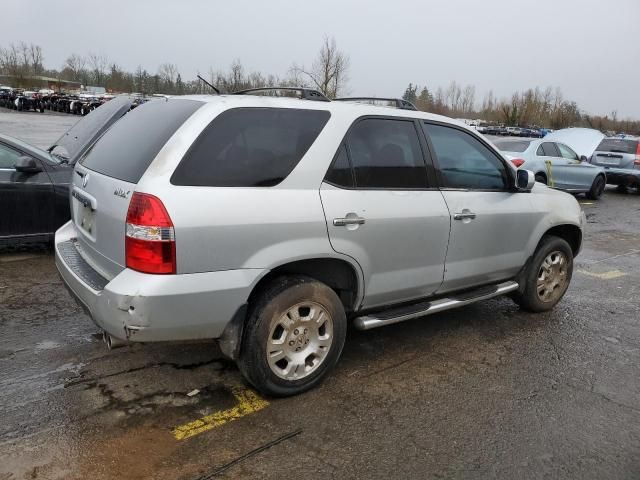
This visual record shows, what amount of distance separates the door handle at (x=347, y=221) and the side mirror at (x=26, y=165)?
4110mm

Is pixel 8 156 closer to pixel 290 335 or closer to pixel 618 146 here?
pixel 290 335

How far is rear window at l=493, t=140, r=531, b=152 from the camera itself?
1239cm

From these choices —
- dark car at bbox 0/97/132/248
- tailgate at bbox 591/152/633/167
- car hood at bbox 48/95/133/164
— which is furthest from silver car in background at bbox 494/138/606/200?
dark car at bbox 0/97/132/248

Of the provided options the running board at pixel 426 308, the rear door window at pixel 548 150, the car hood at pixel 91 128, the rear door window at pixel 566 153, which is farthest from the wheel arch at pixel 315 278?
the rear door window at pixel 566 153

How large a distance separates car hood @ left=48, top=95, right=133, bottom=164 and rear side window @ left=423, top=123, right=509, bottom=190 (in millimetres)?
4024

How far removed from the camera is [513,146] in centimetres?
1259

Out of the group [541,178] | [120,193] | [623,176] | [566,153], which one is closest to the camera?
[120,193]

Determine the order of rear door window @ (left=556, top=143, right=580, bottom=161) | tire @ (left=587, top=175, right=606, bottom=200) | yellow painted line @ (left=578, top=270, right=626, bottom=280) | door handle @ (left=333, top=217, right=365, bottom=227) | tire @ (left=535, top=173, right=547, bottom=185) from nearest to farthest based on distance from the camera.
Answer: door handle @ (left=333, top=217, right=365, bottom=227)
yellow painted line @ (left=578, top=270, right=626, bottom=280)
tire @ (left=535, top=173, right=547, bottom=185)
rear door window @ (left=556, top=143, right=580, bottom=161)
tire @ (left=587, top=175, right=606, bottom=200)

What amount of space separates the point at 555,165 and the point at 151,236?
1224 centimetres

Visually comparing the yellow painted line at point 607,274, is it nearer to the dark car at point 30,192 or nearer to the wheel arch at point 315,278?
the wheel arch at point 315,278

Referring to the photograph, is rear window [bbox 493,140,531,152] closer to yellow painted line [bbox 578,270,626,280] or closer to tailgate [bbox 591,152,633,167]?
tailgate [bbox 591,152,633,167]

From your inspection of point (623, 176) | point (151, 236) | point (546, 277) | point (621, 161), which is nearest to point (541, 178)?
point (623, 176)

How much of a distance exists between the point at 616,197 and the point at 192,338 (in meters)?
15.4

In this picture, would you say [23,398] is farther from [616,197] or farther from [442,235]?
[616,197]
